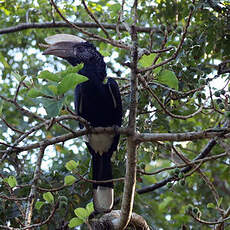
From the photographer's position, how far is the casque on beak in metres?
4.01

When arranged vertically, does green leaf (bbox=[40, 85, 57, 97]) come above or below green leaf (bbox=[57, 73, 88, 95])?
below

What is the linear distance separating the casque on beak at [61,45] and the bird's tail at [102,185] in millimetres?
987

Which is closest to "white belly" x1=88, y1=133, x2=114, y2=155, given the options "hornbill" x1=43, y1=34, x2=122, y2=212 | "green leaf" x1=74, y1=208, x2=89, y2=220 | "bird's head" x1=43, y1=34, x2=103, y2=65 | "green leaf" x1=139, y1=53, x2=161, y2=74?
"hornbill" x1=43, y1=34, x2=122, y2=212

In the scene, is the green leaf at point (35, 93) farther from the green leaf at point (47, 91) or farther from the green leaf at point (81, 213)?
the green leaf at point (81, 213)

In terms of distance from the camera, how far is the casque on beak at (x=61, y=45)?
4.01m

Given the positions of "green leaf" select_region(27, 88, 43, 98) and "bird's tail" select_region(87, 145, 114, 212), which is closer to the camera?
"green leaf" select_region(27, 88, 43, 98)

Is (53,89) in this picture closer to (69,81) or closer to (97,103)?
(69,81)

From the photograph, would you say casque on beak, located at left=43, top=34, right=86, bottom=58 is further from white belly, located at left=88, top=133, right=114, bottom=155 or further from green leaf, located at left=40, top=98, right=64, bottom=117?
green leaf, located at left=40, top=98, right=64, bottom=117

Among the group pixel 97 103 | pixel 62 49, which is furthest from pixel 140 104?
pixel 62 49

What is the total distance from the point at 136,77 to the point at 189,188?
10.4 feet

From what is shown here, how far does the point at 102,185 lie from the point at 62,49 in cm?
136

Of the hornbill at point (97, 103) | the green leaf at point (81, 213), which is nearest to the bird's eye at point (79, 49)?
the hornbill at point (97, 103)

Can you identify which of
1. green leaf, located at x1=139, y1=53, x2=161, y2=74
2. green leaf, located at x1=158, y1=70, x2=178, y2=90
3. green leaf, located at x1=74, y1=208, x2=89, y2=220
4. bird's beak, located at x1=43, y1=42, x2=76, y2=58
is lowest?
green leaf, located at x1=74, y1=208, x2=89, y2=220

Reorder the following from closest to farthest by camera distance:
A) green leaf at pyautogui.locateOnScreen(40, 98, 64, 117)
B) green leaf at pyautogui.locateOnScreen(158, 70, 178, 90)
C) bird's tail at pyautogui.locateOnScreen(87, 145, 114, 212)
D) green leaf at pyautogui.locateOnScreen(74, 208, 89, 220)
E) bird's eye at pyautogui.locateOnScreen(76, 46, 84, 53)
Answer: green leaf at pyautogui.locateOnScreen(40, 98, 64, 117), green leaf at pyautogui.locateOnScreen(158, 70, 178, 90), green leaf at pyautogui.locateOnScreen(74, 208, 89, 220), bird's tail at pyautogui.locateOnScreen(87, 145, 114, 212), bird's eye at pyautogui.locateOnScreen(76, 46, 84, 53)
